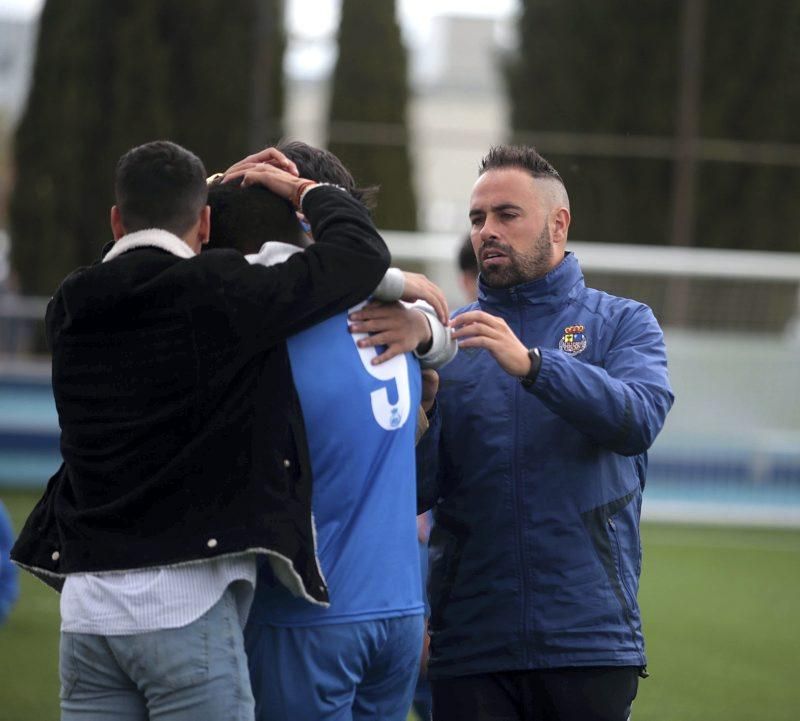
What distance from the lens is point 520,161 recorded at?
3.65 m

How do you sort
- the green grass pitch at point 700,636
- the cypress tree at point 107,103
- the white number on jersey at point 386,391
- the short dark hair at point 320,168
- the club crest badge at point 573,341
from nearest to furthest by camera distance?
the white number on jersey at point 386,391 < the short dark hair at point 320,168 < the club crest badge at point 573,341 < the green grass pitch at point 700,636 < the cypress tree at point 107,103

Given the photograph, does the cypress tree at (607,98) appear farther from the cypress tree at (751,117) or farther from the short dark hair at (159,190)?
the short dark hair at (159,190)

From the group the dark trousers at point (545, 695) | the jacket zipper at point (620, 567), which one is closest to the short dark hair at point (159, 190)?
the jacket zipper at point (620, 567)

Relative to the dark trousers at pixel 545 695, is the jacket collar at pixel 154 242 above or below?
above

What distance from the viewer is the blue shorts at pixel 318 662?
2.73m

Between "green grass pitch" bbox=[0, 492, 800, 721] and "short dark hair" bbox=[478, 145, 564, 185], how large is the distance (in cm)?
335

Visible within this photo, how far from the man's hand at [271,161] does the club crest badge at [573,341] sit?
0.89m

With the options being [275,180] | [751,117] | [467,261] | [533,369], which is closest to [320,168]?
[275,180]

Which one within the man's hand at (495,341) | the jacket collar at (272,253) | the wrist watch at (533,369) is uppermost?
the jacket collar at (272,253)

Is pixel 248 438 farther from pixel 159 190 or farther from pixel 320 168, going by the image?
pixel 320 168

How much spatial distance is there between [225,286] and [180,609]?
2.05ft

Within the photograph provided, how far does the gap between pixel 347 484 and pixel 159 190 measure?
0.71 meters

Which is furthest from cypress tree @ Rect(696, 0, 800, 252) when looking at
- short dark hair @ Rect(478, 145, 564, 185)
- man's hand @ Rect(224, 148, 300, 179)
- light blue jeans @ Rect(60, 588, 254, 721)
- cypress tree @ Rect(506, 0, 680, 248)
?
light blue jeans @ Rect(60, 588, 254, 721)

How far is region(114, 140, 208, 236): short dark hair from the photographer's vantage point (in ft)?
8.92
